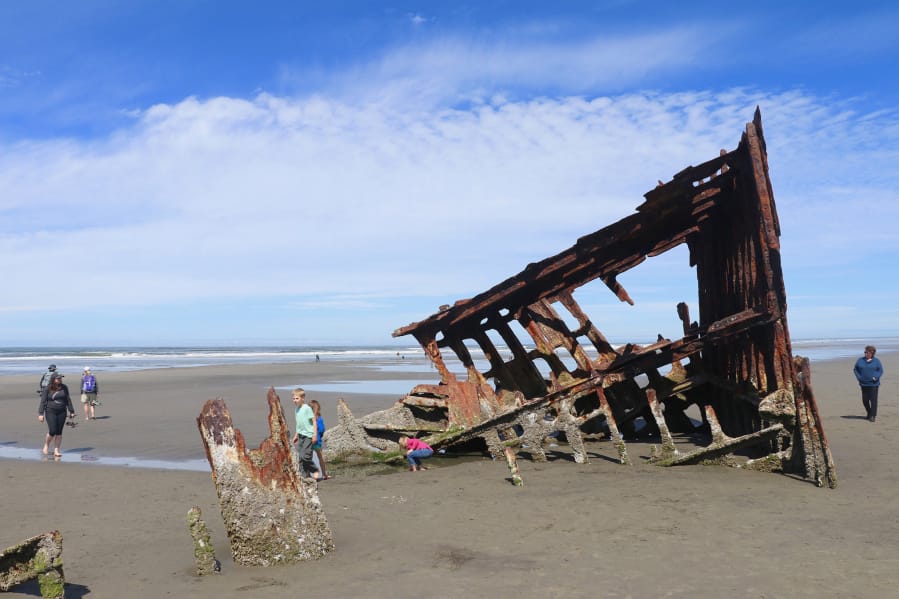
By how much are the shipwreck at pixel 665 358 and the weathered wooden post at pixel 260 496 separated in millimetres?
4621

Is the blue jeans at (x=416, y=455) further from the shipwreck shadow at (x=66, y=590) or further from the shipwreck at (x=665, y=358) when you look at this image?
the shipwreck shadow at (x=66, y=590)

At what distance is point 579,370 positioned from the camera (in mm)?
10508

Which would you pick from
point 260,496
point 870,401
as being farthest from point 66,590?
point 870,401

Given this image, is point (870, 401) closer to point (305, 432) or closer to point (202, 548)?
point (305, 432)

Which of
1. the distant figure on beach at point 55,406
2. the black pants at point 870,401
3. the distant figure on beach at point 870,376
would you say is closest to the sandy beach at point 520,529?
→ the distant figure on beach at point 55,406

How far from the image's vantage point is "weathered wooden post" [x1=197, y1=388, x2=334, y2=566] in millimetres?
5414

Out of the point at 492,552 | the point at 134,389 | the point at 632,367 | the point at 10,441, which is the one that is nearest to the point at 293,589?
the point at 492,552

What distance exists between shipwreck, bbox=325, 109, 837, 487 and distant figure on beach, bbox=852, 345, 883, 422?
10.8 ft

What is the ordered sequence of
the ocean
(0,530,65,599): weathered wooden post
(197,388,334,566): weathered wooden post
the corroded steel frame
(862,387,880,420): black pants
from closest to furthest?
(0,530,65,599): weathered wooden post → (197,388,334,566): weathered wooden post → the corroded steel frame → (862,387,880,420): black pants → the ocean

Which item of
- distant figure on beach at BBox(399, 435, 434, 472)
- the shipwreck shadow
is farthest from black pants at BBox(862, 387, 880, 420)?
the shipwreck shadow

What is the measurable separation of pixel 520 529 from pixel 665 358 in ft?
13.2

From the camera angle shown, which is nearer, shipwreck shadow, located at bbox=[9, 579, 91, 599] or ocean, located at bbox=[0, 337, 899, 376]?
shipwreck shadow, located at bbox=[9, 579, 91, 599]

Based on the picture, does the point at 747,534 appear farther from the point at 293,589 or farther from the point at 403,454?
the point at 403,454

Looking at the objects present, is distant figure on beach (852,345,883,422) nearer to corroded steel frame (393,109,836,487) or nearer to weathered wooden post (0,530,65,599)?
corroded steel frame (393,109,836,487)
